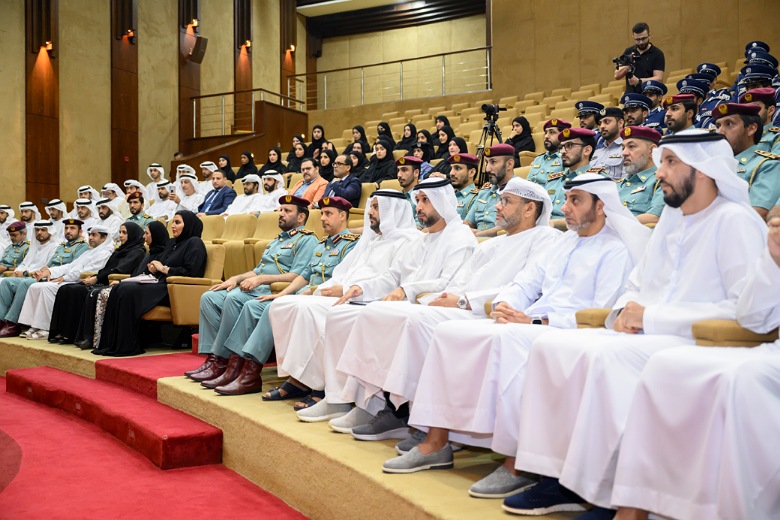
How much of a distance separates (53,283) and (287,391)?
12.7ft

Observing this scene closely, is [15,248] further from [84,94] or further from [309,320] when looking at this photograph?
[309,320]

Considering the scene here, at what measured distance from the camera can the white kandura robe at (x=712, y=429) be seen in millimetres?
1741

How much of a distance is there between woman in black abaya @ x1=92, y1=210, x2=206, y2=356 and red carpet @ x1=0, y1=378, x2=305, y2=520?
157 centimetres

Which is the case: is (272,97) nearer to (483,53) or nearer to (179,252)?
(483,53)

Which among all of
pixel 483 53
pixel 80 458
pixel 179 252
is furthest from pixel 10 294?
pixel 483 53

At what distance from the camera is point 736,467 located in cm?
172

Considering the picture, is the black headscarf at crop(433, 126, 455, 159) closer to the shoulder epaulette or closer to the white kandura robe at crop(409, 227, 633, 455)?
the shoulder epaulette

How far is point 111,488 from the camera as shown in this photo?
3408 mm

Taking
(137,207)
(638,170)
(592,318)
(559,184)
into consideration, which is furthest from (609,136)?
(137,207)

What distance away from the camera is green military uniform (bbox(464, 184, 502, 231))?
5.36 meters

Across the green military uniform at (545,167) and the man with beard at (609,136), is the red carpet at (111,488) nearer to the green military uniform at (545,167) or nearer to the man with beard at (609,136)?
the green military uniform at (545,167)

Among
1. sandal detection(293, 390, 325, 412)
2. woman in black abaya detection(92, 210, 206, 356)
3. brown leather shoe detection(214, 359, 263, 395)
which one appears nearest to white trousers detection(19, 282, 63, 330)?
woman in black abaya detection(92, 210, 206, 356)

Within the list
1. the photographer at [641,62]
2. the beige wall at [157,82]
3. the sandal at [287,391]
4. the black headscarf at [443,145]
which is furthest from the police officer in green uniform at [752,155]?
the beige wall at [157,82]

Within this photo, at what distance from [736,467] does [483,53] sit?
1508 centimetres
